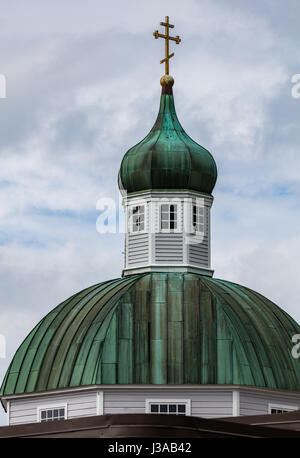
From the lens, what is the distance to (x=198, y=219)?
68.1 m

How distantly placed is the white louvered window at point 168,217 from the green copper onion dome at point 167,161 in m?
0.83

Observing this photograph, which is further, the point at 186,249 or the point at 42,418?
the point at 186,249

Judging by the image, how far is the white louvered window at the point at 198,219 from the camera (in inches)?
2675

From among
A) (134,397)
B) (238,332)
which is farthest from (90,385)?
(238,332)

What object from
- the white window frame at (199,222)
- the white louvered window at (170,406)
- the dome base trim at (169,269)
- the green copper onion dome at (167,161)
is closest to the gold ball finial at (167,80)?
the green copper onion dome at (167,161)

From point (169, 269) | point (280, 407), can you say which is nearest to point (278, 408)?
point (280, 407)

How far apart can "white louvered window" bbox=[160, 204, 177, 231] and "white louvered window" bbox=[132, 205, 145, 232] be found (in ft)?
2.64

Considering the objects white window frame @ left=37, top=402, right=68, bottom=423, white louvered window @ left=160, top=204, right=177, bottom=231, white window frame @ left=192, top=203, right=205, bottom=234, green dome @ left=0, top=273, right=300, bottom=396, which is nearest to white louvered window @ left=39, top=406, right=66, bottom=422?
white window frame @ left=37, top=402, right=68, bottom=423

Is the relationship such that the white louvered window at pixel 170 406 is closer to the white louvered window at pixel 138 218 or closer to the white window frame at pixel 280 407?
the white window frame at pixel 280 407

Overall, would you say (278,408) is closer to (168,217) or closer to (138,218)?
(168,217)
